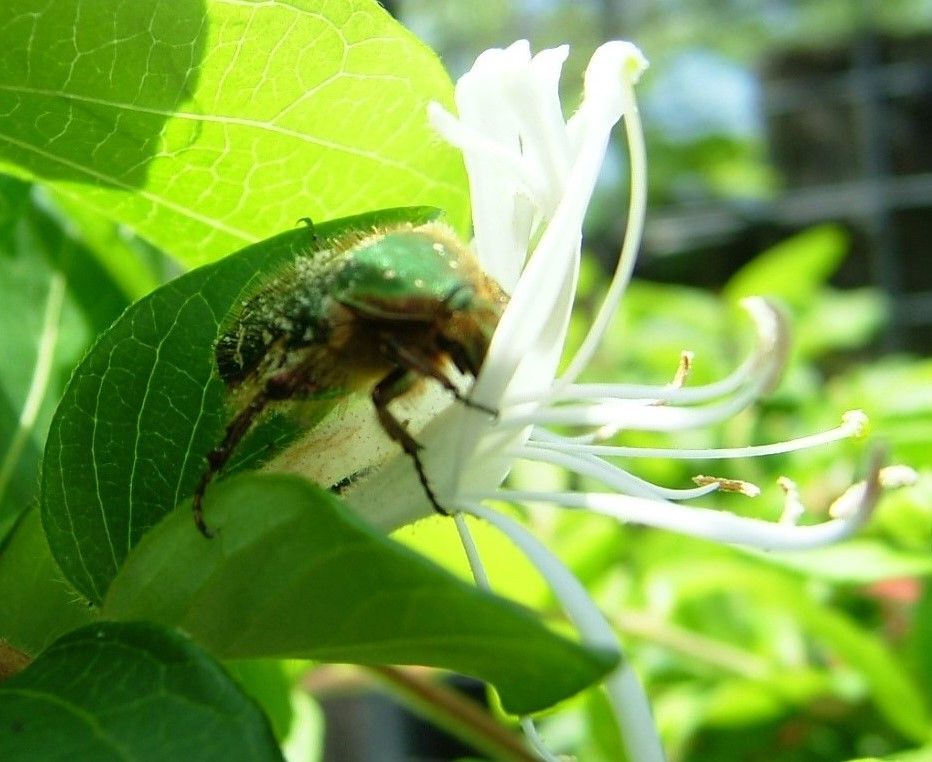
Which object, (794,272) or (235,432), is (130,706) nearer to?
(235,432)

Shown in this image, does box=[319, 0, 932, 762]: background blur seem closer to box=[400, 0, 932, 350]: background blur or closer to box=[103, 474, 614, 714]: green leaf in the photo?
box=[400, 0, 932, 350]: background blur

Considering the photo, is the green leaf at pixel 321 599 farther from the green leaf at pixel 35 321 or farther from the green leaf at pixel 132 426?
the green leaf at pixel 35 321

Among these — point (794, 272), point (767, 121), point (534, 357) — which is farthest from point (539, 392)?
point (767, 121)

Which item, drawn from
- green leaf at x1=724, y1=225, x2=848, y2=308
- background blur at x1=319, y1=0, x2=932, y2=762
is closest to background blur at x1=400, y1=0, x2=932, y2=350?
background blur at x1=319, y1=0, x2=932, y2=762

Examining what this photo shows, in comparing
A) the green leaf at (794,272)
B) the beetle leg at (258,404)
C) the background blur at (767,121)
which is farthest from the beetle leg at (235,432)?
the background blur at (767,121)

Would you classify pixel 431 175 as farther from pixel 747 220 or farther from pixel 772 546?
pixel 747 220

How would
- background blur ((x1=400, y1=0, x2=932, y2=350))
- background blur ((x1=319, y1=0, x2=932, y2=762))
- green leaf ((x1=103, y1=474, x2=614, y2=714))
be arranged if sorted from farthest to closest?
1. background blur ((x1=400, y1=0, x2=932, y2=350))
2. background blur ((x1=319, y1=0, x2=932, y2=762))
3. green leaf ((x1=103, y1=474, x2=614, y2=714))

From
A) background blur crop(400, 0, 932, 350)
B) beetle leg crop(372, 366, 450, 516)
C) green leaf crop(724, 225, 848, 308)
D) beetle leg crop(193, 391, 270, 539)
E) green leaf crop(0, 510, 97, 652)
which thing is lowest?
background blur crop(400, 0, 932, 350)
